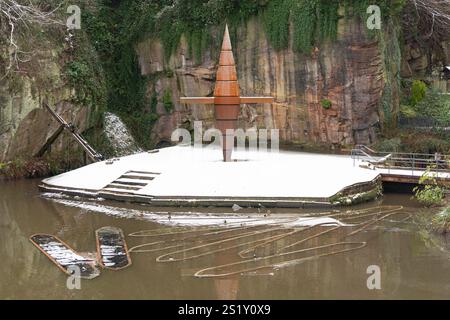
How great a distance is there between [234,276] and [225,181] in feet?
28.2

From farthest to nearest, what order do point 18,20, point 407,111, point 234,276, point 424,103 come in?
point 424,103
point 407,111
point 18,20
point 234,276

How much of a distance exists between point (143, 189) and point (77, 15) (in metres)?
11.4

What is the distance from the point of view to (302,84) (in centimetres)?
2888

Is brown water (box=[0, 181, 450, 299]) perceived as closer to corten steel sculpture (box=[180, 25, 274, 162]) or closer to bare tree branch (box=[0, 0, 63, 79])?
corten steel sculpture (box=[180, 25, 274, 162])

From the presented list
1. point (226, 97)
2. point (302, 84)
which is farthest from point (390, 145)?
point (226, 97)

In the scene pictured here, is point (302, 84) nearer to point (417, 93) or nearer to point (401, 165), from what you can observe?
point (401, 165)

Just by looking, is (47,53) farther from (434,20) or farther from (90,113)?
(434,20)

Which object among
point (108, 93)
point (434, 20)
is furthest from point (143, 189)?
point (434, 20)

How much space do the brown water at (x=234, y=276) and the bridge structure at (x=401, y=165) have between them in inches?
165

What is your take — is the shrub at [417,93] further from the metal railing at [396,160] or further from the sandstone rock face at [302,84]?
the metal railing at [396,160]

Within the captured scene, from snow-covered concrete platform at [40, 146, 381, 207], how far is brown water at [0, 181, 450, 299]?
9.02 feet

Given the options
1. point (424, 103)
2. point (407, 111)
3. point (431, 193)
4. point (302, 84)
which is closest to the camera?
point (431, 193)

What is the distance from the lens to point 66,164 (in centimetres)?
2888

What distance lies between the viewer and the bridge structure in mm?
23344
